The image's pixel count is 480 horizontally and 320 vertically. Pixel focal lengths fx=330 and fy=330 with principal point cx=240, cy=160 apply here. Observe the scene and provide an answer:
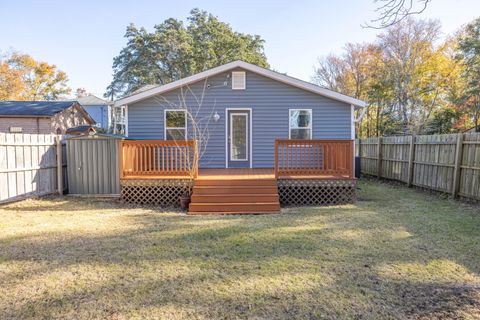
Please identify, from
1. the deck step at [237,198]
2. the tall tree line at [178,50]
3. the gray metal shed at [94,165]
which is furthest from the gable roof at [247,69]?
the tall tree line at [178,50]

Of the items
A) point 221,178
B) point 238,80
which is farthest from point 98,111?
point 221,178

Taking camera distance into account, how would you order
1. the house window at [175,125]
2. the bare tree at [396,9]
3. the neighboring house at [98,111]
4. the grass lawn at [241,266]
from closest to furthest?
the grass lawn at [241,266], the bare tree at [396,9], the house window at [175,125], the neighboring house at [98,111]

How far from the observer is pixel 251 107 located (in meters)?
10.1

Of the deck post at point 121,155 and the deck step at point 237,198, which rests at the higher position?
the deck post at point 121,155

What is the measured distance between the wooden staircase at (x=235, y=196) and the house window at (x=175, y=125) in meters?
2.88

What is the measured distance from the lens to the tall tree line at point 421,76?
1967cm

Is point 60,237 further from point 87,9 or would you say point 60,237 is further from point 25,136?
point 87,9

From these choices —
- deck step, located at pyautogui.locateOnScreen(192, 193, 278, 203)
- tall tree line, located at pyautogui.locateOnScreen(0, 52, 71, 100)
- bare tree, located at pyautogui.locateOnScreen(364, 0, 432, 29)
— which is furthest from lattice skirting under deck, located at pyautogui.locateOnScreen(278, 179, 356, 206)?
tall tree line, located at pyautogui.locateOnScreen(0, 52, 71, 100)

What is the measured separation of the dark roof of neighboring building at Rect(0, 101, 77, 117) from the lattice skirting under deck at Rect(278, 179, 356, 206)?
46.0 ft

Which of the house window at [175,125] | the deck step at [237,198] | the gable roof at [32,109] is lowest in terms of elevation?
the deck step at [237,198]

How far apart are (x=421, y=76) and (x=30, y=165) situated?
22.5 m

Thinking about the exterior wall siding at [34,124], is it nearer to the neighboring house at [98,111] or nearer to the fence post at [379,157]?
the neighboring house at [98,111]

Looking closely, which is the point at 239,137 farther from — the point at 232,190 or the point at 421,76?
the point at 421,76

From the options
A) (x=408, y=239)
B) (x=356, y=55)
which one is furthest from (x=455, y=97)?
(x=408, y=239)
